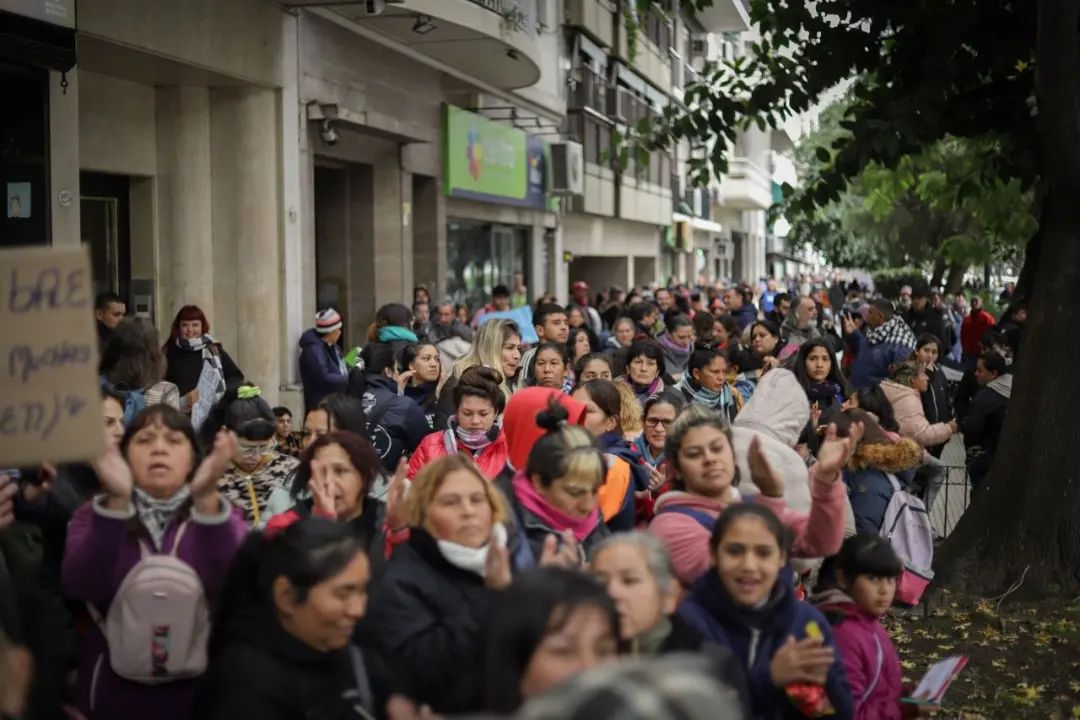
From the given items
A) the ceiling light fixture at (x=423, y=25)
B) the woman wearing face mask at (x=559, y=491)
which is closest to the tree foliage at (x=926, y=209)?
→ the ceiling light fixture at (x=423, y=25)

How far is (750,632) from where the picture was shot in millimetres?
4227

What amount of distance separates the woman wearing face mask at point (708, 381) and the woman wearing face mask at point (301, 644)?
18.5 ft

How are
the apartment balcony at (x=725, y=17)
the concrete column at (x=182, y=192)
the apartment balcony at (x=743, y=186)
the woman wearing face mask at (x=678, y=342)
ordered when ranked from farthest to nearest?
the apartment balcony at (x=743, y=186)
the apartment balcony at (x=725, y=17)
the concrete column at (x=182, y=192)
the woman wearing face mask at (x=678, y=342)

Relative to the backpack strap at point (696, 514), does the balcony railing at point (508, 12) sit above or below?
above

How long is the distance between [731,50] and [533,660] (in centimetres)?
5418

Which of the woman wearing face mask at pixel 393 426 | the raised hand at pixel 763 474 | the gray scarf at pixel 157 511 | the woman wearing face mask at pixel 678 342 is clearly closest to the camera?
the gray scarf at pixel 157 511

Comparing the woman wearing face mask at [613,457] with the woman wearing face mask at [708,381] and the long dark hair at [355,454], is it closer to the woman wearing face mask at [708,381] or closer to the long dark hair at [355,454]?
the long dark hair at [355,454]

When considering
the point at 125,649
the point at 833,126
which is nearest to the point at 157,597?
the point at 125,649

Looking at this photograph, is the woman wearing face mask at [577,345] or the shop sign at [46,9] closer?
the shop sign at [46,9]

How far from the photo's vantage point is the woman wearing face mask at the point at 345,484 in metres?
4.75

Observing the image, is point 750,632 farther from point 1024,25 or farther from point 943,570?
point 1024,25

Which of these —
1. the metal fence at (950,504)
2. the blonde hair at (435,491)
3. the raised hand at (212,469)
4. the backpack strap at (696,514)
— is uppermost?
the raised hand at (212,469)

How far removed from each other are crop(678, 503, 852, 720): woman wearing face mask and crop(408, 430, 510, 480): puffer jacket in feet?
7.84

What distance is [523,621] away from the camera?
266 centimetres
